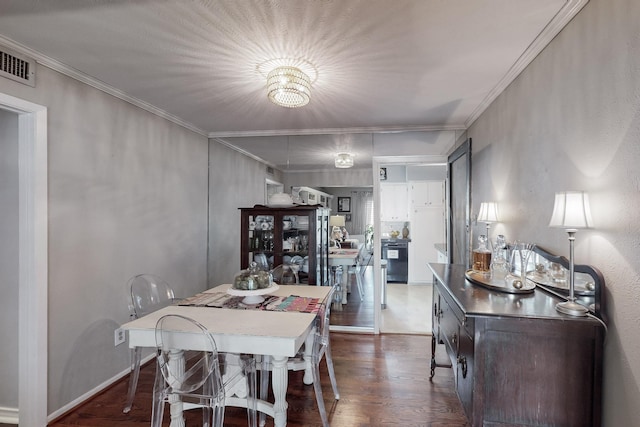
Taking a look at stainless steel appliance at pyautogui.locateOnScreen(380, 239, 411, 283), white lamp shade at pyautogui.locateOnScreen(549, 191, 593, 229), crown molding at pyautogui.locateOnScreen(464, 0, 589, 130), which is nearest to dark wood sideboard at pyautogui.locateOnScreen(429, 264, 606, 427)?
white lamp shade at pyautogui.locateOnScreen(549, 191, 593, 229)

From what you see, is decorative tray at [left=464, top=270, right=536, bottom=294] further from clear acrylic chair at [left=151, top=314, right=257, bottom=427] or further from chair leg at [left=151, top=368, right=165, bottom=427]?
chair leg at [left=151, top=368, right=165, bottom=427]

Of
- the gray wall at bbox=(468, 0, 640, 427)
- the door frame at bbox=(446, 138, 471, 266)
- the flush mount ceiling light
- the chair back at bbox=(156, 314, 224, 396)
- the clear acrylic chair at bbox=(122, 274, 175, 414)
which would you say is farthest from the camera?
the flush mount ceiling light

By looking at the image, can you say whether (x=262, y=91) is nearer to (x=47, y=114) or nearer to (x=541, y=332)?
(x=47, y=114)

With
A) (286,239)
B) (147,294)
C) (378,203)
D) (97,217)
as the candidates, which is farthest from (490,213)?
(97,217)

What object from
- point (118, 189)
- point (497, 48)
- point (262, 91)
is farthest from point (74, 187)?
point (497, 48)

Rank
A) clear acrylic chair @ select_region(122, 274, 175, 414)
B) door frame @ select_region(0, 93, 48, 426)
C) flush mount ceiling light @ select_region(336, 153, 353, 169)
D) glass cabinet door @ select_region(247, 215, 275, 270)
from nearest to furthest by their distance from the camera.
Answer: door frame @ select_region(0, 93, 48, 426) → clear acrylic chair @ select_region(122, 274, 175, 414) → glass cabinet door @ select_region(247, 215, 275, 270) → flush mount ceiling light @ select_region(336, 153, 353, 169)

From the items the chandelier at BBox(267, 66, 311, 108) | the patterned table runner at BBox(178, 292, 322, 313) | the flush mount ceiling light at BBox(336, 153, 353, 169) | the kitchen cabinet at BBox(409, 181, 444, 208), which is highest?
the chandelier at BBox(267, 66, 311, 108)

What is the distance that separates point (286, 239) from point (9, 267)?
227 centimetres

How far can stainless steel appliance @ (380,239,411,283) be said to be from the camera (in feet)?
19.7

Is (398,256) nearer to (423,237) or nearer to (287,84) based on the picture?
(423,237)

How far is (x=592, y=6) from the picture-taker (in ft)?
4.77

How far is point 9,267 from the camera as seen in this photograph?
211cm

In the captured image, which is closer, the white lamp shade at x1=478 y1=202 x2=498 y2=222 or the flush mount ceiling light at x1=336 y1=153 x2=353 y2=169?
the white lamp shade at x1=478 y1=202 x2=498 y2=222

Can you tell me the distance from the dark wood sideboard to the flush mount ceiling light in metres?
2.60
